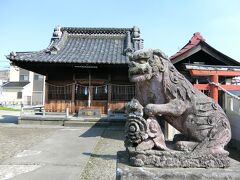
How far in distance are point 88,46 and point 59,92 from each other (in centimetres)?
380

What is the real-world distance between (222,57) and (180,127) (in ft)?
21.7

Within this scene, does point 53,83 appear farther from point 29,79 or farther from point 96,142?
point 29,79

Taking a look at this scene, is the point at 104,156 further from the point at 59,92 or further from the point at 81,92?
the point at 59,92

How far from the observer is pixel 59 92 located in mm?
14516

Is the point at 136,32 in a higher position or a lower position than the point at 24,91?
higher

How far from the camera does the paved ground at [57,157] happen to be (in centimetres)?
512

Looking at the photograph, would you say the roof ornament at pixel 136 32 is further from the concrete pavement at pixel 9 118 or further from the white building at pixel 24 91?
the white building at pixel 24 91

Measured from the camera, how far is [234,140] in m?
7.29

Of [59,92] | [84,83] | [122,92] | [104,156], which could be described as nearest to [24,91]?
[59,92]

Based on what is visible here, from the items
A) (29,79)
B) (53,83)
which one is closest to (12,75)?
(29,79)

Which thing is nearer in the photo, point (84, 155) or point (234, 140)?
point (84, 155)

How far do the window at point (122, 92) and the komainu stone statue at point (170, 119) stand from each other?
11603 mm

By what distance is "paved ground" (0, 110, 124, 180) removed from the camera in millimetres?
5121

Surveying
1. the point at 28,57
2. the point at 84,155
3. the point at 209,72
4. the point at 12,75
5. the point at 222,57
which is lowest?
the point at 84,155
